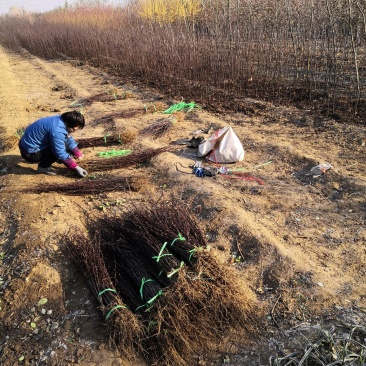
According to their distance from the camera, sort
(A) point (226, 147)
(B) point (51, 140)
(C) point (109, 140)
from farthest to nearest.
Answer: (C) point (109, 140)
(A) point (226, 147)
(B) point (51, 140)

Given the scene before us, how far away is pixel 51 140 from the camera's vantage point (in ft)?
12.9

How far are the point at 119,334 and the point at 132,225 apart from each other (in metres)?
0.97

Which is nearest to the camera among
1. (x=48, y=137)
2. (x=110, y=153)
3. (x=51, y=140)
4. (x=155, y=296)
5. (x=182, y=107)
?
(x=155, y=296)

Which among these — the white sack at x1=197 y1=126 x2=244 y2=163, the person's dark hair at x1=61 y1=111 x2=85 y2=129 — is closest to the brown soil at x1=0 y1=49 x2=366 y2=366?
the white sack at x1=197 y1=126 x2=244 y2=163

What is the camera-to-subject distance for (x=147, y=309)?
2.16 meters

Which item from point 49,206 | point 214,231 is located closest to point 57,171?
point 49,206

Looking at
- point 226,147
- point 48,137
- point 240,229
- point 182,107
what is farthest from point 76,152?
point 182,107

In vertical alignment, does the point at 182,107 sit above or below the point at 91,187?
above

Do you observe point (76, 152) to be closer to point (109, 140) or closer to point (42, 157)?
point (42, 157)

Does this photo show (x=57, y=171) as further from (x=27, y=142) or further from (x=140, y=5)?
(x=140, y=5)

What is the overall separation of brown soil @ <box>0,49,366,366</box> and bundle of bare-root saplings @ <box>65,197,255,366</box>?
0.15 meters

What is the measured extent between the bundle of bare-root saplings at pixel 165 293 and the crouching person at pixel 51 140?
5.53 ft

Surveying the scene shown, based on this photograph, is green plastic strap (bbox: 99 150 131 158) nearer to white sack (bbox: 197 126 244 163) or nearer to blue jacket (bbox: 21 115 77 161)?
blue jacket (bbox: 21 115 77 161)

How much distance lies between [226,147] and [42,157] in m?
2.48
